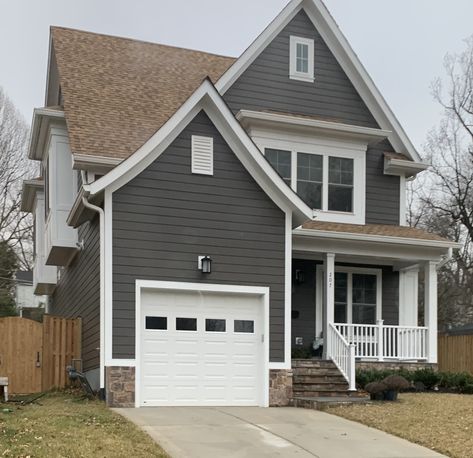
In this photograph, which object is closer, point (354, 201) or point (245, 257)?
point (245, 257)

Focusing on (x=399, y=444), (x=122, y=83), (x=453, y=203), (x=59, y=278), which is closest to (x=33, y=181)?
(x=59, y=278)

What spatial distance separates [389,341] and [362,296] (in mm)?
1689

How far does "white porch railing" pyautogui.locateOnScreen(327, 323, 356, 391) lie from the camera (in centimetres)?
1428

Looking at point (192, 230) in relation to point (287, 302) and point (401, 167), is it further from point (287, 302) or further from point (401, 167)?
point (401, 167)

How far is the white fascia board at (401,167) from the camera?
17.8m

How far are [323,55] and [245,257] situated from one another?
278 inches

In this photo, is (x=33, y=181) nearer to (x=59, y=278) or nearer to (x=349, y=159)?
(x=59, y=278)

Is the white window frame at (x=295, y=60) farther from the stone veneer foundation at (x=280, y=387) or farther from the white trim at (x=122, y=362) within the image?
the white trim at (x=122, y=362)

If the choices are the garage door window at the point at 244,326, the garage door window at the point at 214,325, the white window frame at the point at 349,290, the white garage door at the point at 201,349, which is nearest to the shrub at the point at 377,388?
the white garage door at the point at 201,349

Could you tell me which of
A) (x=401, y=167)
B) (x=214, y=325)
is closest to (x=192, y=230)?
(x=214, y=325)

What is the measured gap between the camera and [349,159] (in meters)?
17.6

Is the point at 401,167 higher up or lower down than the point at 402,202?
higher up

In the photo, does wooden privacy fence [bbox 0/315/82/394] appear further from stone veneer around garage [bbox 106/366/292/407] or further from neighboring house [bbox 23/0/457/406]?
stone veneer around garage [bbox 106/366/292/407]

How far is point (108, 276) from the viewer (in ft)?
40.5
